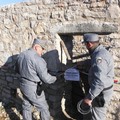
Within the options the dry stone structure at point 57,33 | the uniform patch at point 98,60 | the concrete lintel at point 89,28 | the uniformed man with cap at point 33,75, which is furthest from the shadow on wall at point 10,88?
the uniform patch at point 98,60

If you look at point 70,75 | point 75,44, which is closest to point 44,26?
point 75,44

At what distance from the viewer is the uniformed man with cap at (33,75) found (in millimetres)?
5125

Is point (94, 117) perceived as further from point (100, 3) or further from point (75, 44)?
point (100, 3)

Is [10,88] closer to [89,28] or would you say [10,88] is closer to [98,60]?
[89,28]

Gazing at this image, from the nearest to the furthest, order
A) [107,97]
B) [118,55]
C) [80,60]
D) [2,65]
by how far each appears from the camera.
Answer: [107,97], [118,55], [80,60], [2,65]

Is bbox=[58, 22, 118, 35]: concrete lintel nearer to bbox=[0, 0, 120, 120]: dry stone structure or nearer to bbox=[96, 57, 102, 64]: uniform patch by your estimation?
bbox=[0, 0, 120, 120]: dry stone structure

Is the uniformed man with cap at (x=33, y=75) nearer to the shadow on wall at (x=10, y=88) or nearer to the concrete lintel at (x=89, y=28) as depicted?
the concrete lintel at (x=89, y=28)

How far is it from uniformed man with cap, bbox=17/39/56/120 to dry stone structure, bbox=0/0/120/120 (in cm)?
71

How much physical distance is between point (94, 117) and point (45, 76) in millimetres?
1148

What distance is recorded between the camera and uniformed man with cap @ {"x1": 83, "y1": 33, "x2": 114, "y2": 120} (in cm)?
441

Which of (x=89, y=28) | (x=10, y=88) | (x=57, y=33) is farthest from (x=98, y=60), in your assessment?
(x=10, y=88)

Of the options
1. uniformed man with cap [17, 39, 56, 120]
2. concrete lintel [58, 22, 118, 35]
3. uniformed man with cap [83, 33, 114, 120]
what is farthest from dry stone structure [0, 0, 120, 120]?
uniformed man with cap [17, 39, 56, 120]

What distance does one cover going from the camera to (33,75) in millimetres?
5168

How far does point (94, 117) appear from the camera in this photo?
189 inches
